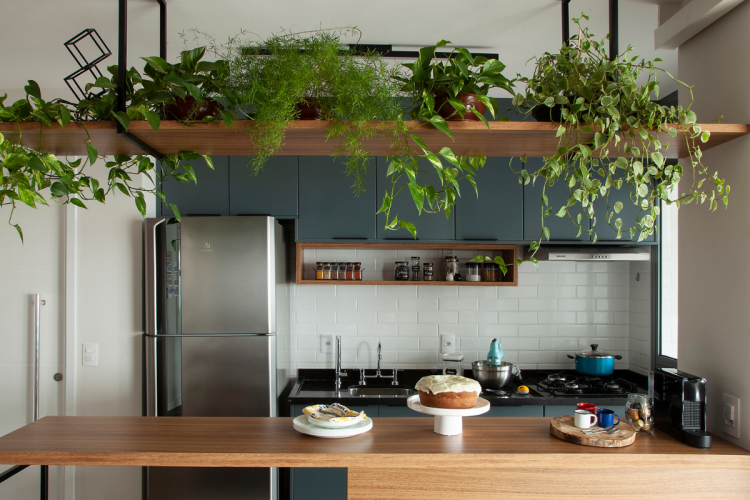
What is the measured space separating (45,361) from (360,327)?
1950mm

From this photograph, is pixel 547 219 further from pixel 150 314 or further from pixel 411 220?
pixel 150 314

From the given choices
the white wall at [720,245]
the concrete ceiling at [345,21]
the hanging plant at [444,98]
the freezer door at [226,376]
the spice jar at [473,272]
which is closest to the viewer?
the hanging plant at [444,98]

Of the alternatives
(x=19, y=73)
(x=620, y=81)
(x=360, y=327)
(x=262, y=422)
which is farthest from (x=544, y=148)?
(x=19, y=73)

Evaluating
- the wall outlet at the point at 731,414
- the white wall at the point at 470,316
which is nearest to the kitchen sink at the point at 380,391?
the white wall at the point at 470,316

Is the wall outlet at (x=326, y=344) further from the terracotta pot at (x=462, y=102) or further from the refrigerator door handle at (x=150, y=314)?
the terracotta pot at (x=462, y=102)

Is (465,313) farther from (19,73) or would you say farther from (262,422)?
(19,73)

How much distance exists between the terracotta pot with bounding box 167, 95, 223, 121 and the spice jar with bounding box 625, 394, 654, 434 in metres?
1.69

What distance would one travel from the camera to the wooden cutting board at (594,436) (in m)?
1.62

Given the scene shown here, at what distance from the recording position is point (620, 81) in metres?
1.47

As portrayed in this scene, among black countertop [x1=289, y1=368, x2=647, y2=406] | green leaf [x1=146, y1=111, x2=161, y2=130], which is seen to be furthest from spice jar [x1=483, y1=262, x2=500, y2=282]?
green leaf [x1=146, y1=111, x2=161, y2=130]

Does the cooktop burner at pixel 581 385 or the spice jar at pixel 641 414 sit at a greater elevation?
the spice jar at pixel 641 414

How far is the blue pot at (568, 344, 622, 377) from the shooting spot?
335 cm

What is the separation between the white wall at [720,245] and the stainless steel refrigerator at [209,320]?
2.06 m

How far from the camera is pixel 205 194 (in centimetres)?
319
